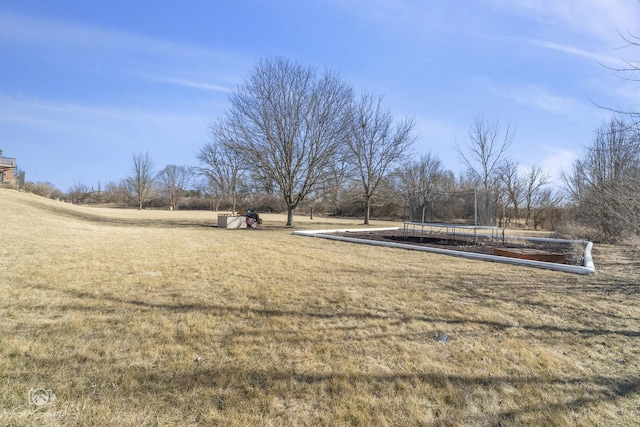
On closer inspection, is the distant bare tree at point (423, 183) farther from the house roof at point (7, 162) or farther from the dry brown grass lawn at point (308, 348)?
the house roof at point (7, 162)

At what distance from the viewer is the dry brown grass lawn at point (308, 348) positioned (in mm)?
2020

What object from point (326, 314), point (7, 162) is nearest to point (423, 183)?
point (326, 314)

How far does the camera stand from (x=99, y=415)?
188 cm

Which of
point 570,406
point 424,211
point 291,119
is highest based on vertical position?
point 291,119

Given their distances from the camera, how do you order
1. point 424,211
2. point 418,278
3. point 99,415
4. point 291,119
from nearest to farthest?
point 99,415 → point 418,278 → point 424,211 → point 291,119

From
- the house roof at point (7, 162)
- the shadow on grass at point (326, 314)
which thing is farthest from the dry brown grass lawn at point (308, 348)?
the house roof at point (7, 162)

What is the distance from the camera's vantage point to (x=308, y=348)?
280 centimetres

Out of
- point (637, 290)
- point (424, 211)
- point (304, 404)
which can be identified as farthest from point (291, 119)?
point (304, 404)

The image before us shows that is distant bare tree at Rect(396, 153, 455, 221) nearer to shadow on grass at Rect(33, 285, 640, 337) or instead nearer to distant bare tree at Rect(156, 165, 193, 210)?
shadow on grass at Rect(33, 285, 640, 337)

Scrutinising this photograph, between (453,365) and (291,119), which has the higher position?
(291,119)

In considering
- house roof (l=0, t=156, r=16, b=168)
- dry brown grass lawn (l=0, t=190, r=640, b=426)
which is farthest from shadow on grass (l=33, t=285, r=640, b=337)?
house roof (l=0, t=156, r=16, b=168)

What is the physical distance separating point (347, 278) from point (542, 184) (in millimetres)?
27466

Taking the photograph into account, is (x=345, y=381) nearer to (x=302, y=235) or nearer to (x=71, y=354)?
(x=71, y=354)

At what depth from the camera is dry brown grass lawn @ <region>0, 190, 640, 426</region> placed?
6.63 ft
